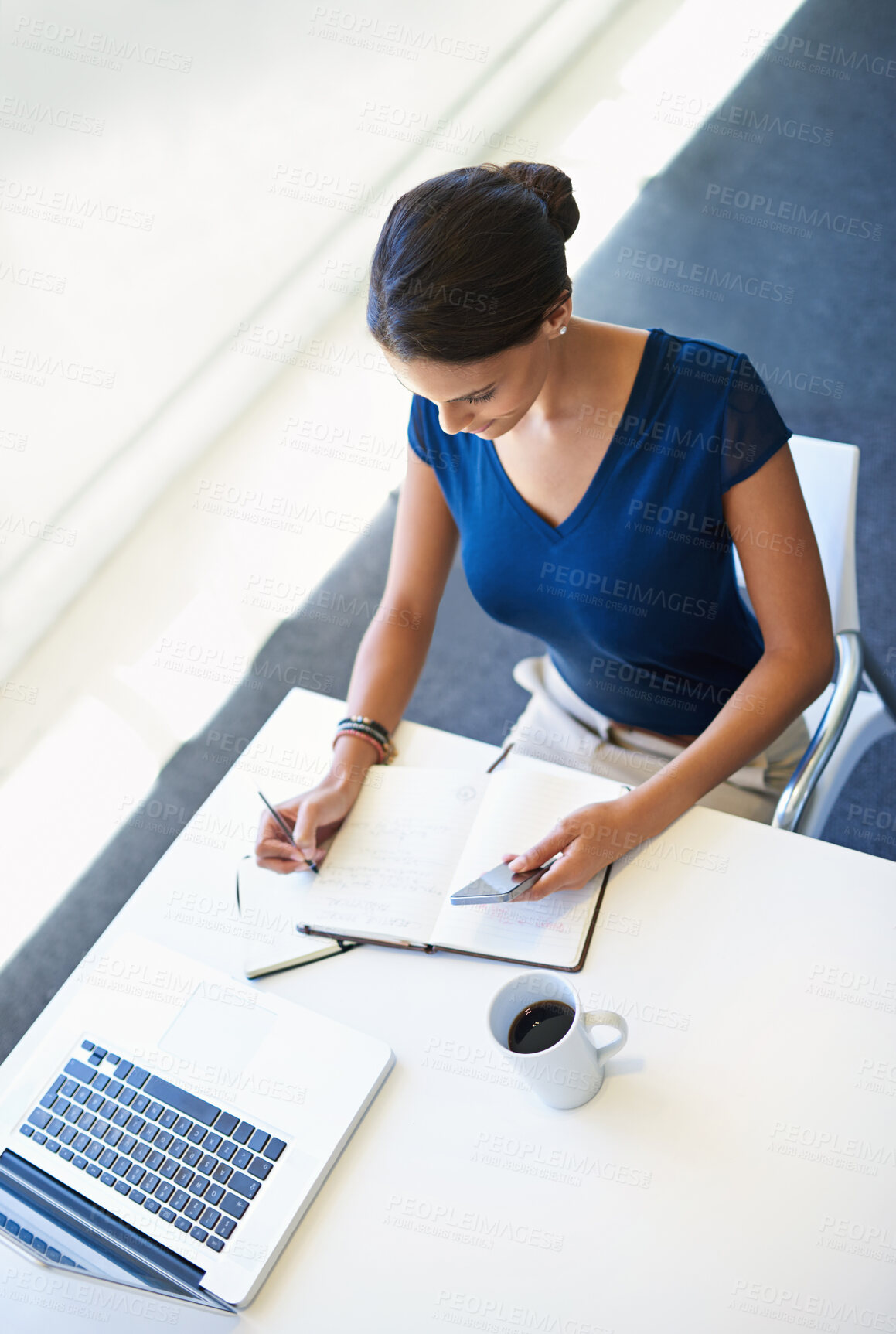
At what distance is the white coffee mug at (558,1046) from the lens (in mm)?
933

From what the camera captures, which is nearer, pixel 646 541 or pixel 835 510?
pixel 646 541

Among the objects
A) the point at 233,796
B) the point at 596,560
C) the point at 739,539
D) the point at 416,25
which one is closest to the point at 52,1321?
the point at 233,796

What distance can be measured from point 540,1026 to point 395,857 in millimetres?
300

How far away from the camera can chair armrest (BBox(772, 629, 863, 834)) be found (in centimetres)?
138

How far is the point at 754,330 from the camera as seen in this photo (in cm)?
313

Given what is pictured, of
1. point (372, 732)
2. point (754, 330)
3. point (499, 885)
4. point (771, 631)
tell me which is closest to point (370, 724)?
point (372, 732)

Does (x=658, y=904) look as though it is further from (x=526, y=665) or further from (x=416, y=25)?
(x=416, y=25)

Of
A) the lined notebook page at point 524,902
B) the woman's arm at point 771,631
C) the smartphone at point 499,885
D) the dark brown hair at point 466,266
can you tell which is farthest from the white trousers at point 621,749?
the dark brown hair at point 466,266

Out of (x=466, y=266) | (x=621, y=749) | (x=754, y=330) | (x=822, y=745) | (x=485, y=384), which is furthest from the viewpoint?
(x=754, y=330)

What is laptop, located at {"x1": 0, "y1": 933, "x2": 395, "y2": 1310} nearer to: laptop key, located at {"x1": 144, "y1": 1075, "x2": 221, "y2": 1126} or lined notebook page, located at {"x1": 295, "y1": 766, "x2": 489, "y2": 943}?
laptop key, located at {"x1": 144, "y1": 1075, "x2": 221, "y2": 1126}

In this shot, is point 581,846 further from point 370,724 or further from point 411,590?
point 411,590

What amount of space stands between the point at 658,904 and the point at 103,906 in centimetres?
153

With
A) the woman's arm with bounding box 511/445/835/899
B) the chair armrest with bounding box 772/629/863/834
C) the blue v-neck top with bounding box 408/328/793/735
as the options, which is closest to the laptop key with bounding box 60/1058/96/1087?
the woman's arm with bounding box 511/445/835/899

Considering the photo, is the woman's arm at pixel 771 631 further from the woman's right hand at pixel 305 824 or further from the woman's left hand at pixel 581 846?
the woman's right hand at pixel 305 824
